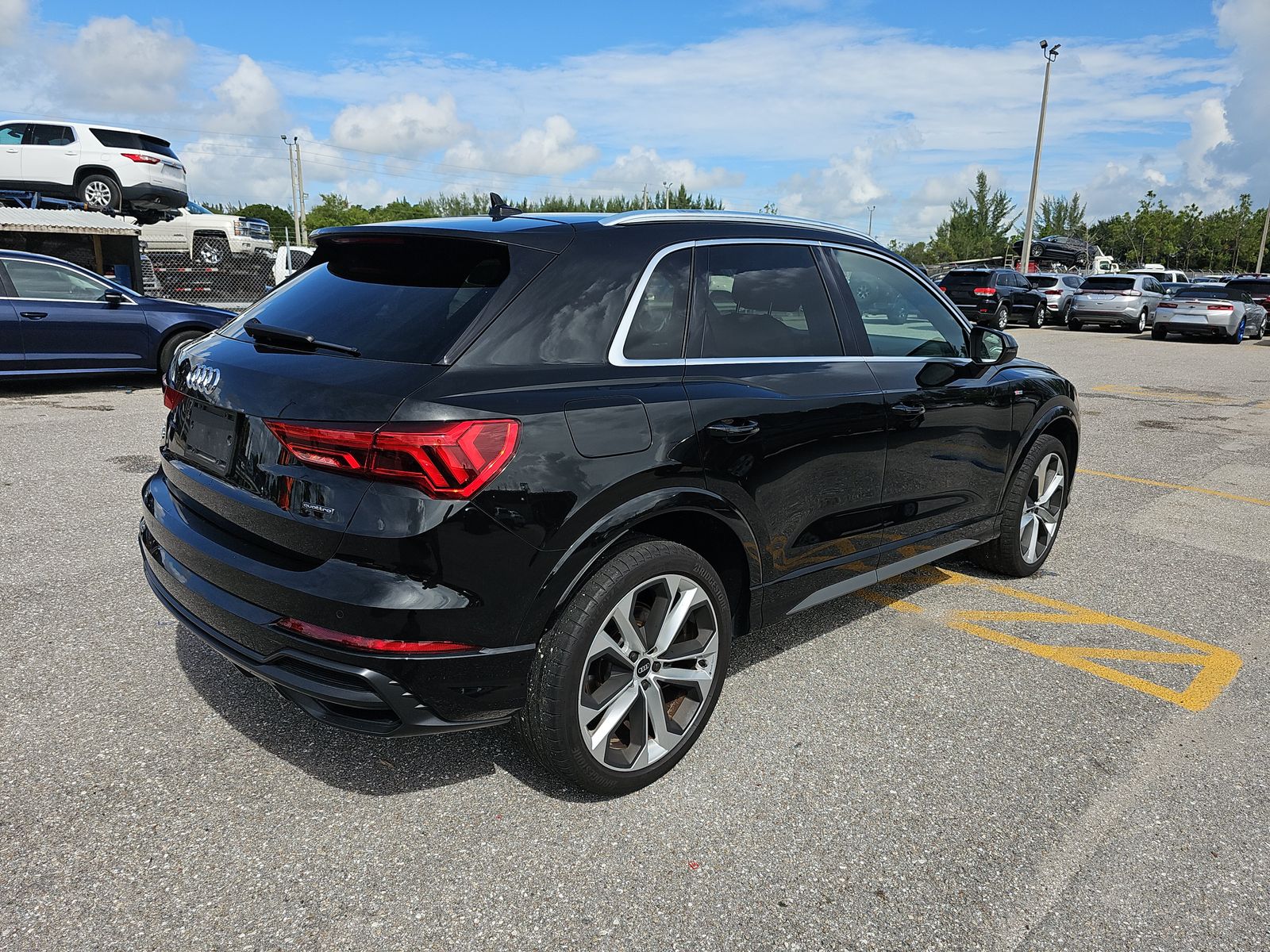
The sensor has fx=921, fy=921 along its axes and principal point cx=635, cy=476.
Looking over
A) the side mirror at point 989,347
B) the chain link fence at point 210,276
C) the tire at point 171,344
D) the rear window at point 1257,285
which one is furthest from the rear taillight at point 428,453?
the rear window at point 1257,285

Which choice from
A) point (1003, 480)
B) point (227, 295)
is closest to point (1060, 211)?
point (227, 295)

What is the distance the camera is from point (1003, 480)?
4590 millimetres

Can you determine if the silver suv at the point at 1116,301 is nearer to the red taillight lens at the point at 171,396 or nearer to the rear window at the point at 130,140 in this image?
the rear window at the point at 130,140

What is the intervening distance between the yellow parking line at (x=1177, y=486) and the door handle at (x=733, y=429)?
5668mm

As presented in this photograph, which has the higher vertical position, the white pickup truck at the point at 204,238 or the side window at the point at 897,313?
the white pickup truck at the point at 204,238

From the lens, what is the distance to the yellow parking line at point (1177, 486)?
698cm

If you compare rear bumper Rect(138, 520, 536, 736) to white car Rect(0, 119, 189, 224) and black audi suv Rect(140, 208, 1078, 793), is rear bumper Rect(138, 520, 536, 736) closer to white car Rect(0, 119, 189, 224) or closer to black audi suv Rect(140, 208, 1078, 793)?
black audi suv Rect(140, 208, 1078, 793)

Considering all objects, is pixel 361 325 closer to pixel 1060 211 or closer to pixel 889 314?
pixel 889 314

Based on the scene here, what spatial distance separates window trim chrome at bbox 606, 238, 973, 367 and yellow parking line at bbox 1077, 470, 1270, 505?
13.4 feet

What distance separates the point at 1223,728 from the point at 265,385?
354 centimetres

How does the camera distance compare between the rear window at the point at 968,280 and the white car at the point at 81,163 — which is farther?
the rear window at the point at 968,280

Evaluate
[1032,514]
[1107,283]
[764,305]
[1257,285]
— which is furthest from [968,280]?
[764,305]

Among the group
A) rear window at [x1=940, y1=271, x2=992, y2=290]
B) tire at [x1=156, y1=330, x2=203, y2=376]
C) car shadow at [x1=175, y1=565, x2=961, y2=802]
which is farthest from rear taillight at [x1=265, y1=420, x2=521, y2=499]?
rear window at [x1=940, y1=271, x2=992, y2=290]

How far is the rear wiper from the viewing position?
2.71m
